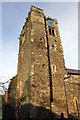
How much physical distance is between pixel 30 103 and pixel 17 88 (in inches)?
229

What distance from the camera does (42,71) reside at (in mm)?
17688

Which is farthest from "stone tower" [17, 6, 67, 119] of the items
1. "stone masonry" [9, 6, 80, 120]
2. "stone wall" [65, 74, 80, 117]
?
"stone wall" [65, 74, 80, 117]

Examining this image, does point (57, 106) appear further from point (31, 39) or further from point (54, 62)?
point (31, 39)

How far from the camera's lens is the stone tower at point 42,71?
52.9ft

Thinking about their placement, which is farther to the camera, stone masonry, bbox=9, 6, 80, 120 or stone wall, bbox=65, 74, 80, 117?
stone wall, bbox=65, 74, 80, 117

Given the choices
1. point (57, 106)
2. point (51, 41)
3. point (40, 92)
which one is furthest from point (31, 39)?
point (57, 106)

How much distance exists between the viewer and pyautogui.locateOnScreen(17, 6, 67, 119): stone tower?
16.1 metres

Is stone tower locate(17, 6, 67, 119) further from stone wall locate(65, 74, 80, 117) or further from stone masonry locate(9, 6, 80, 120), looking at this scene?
stone wall locate(65, 74, 80, 117)

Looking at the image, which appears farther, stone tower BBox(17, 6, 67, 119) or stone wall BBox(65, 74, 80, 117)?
stone wall BBox(65, 74, 80, 117)

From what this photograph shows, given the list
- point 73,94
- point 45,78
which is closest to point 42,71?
point 45,78

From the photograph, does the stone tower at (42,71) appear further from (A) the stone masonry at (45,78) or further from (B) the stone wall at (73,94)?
(B) the stone wall at (73,94)

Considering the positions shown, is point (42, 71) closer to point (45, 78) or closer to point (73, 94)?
point (45, 78)

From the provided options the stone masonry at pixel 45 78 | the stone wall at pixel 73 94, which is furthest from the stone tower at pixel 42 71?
the stone wall at pixel 73 94

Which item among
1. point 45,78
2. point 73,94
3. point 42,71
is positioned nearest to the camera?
point 45,78
